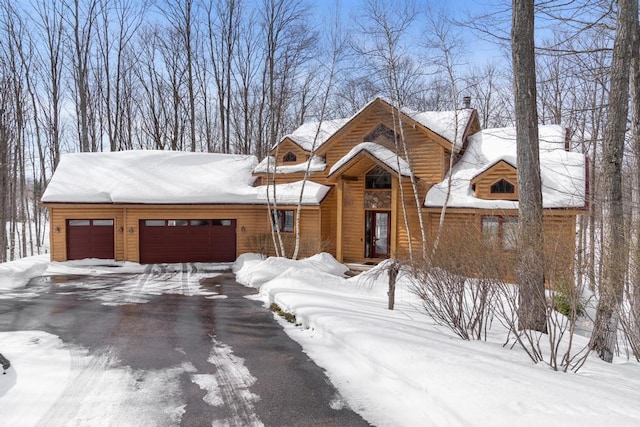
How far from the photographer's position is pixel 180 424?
179 inches

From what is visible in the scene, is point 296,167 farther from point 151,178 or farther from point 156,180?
point 151,178

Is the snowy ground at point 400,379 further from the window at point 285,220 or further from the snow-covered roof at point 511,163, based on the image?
the window at point 285,220

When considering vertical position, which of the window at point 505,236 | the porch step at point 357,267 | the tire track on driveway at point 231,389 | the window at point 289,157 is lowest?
the porch step at point 357,267

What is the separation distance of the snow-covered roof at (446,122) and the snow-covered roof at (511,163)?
913 millimetres

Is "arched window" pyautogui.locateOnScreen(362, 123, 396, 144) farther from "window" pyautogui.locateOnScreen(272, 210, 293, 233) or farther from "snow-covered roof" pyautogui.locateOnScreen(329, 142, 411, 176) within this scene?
"window" pyautogui.locateOnScreen(272, 210, 293, 233)

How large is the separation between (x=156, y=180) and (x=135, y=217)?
2256mm

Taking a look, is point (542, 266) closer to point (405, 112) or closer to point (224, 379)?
point (224, 379)

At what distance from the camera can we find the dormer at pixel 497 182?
14.9m

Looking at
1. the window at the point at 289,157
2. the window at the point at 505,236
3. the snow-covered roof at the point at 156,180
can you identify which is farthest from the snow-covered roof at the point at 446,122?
the window at the point at 505,236

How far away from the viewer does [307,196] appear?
18.7 m

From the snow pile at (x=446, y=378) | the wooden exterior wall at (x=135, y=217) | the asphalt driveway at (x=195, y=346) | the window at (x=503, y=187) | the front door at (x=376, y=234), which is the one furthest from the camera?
the front door at (x=376, y=234)

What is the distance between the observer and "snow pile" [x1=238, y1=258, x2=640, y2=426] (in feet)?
13.5

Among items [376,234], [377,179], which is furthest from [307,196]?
[376,234]

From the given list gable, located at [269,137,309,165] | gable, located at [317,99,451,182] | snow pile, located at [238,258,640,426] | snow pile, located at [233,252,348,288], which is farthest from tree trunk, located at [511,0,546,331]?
gable, located at [269,137,309,165]
